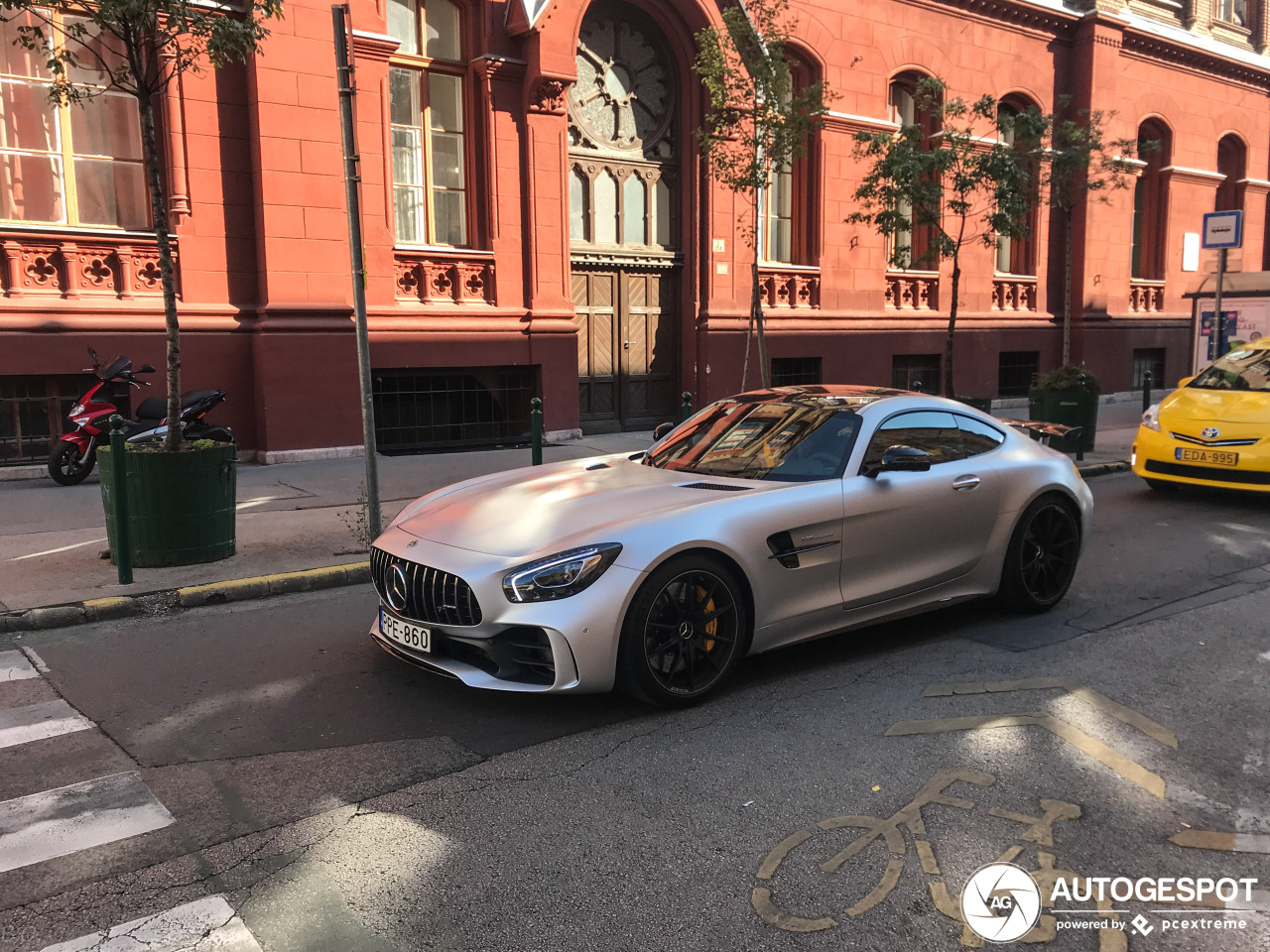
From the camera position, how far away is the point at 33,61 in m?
11.8

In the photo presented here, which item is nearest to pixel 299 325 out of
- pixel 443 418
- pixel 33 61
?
pixel 443 418

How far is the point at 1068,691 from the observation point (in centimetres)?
500

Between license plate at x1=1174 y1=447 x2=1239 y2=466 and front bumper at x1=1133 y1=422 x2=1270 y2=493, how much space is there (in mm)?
32

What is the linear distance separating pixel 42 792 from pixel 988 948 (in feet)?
11.5

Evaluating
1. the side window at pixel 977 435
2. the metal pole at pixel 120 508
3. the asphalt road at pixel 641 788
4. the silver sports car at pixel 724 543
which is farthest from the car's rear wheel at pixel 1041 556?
the metal pole at pixel 120 508

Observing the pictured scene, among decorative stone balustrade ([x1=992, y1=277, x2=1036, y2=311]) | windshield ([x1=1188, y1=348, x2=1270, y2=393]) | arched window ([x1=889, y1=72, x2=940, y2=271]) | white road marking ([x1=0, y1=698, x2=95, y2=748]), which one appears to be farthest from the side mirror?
decorative stone balustrade ([x1=992, y1=277, x2=1036, y2=311])

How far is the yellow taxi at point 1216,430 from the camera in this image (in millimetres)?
9789

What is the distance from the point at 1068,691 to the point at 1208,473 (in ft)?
20.7

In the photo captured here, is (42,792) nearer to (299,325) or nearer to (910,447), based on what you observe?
(910,447)

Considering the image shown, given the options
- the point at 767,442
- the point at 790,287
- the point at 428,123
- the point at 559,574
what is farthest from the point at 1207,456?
the point at 428,123

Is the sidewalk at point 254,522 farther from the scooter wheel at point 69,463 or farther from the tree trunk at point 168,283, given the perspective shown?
the tree trunk at point 168,283

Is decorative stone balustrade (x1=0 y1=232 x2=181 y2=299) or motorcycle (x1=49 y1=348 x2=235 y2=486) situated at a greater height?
decorative stone balustrade (x1=0 y1=232 x2=181 y2=299)

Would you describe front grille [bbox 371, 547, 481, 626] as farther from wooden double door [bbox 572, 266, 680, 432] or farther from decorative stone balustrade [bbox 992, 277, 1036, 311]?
decorative stone balustrade [bbox 992, 277, 1036, 311]

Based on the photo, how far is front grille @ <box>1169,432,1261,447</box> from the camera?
9789mm
